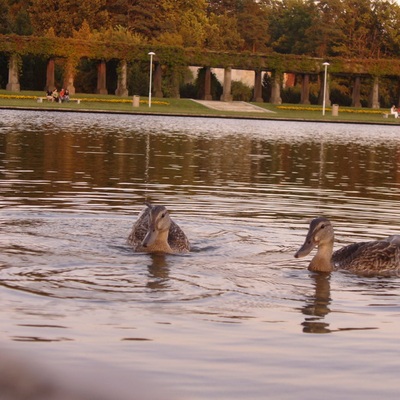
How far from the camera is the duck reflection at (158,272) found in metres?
9.13

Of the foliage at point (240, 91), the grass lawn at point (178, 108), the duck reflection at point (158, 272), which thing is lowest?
the duck reflection at point (158, 272)

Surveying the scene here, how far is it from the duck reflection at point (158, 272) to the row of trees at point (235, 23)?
83313 millimetres

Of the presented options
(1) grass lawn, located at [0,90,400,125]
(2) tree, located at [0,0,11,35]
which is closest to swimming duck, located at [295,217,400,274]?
(1) grass lawn, located at [0,90,400,125]

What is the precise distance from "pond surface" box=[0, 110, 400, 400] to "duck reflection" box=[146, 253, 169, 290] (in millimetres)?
20

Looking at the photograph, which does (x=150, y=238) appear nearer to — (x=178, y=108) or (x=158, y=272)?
(x=158, y=272)

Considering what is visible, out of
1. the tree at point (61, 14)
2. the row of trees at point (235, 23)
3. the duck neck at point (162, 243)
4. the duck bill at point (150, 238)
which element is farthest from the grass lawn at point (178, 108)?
the duck bill at point (150, 238)

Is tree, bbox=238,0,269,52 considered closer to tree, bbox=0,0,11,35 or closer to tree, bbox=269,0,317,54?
tree, bbox=269,0,317,54

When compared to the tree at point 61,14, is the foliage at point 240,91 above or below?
below

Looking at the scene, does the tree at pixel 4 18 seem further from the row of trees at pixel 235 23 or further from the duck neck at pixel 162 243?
the duck neck at pixel 162 243

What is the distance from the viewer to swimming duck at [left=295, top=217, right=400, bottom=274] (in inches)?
394

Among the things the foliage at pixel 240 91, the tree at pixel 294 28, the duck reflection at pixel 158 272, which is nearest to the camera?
the duck reflection at pixel 158 272

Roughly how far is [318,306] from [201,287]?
3.62 feet

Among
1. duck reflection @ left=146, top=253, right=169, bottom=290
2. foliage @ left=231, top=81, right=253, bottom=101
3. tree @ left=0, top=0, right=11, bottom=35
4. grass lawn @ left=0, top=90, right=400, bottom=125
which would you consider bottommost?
duck reflection @ left=146, top=253, right=169, bottom=290

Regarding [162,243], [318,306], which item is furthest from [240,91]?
[318,306]
